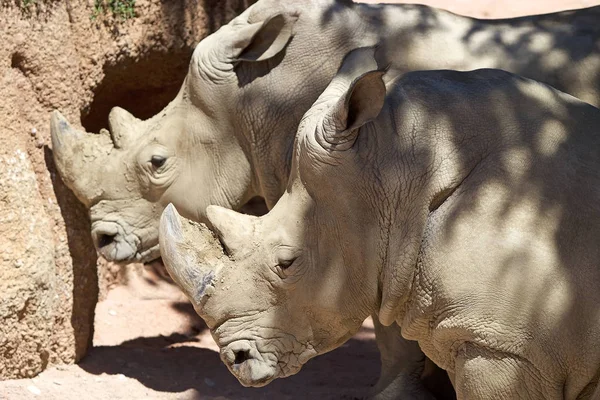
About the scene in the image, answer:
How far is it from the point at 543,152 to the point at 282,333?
133cm

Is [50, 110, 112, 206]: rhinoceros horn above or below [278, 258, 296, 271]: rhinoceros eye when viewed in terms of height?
below

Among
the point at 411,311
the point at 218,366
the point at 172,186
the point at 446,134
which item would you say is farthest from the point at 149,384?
the point at 446,134

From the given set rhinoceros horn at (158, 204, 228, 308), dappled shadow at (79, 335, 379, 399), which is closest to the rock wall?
dappled shadow at (79, 335, 379, 399)

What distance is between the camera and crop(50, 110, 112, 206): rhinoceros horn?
20.3ft

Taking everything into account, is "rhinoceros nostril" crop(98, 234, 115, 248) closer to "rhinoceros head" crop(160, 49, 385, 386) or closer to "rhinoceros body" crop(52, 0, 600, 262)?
"rhinoceros body" crop(52, 0, 600, 262)

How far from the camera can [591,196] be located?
4164mm

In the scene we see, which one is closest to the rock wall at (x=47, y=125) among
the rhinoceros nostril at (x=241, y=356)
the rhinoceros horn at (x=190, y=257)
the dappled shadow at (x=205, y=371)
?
the dappled shadow at (x=205, y=371)

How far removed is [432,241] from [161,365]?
2.84 metres

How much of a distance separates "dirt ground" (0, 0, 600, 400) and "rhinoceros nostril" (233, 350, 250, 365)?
1.34m

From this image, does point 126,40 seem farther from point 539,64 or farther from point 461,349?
point 461,349

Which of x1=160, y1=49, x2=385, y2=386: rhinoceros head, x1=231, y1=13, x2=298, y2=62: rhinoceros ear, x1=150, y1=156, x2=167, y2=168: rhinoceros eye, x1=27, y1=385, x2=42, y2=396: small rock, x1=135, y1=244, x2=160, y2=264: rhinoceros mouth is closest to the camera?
x1=160, y1=49, x2=385, y2=386: rhinoceros head

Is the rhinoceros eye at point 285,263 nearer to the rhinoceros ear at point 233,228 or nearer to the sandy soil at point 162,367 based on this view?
the rhinoceros ear at point 233,228

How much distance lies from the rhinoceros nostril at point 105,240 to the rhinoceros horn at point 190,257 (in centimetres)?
169

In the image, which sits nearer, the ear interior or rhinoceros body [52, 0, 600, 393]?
the ear interior
